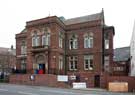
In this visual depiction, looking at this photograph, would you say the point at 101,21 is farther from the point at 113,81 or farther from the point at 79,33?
the point at 113,81

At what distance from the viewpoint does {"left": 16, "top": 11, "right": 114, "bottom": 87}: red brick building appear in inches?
1837

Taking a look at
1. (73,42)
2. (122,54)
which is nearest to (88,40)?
(73,42)

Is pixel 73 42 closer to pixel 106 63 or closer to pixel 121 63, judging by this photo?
pixel 106 63

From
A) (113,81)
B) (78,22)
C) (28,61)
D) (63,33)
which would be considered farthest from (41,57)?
(113,81)

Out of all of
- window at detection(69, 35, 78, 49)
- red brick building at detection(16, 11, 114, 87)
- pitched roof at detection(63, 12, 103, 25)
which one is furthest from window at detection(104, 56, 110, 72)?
pitched roof at detection(63, 12, 103, 25)

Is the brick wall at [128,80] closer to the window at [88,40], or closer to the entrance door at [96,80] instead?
the entrance door at [96,80]

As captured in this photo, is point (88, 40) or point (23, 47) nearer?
point (88, 40)

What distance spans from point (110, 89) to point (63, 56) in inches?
531

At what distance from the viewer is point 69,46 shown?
165ft

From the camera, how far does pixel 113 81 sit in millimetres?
40406

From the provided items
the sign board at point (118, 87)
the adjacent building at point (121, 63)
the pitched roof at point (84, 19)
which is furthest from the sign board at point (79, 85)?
the adjacent building at point (121, 63)

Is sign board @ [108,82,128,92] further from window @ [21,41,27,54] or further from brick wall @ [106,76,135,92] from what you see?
window @ [21,41,27,54]

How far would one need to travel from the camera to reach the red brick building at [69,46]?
46.7 metres

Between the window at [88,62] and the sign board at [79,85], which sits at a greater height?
the window at [88,62]
